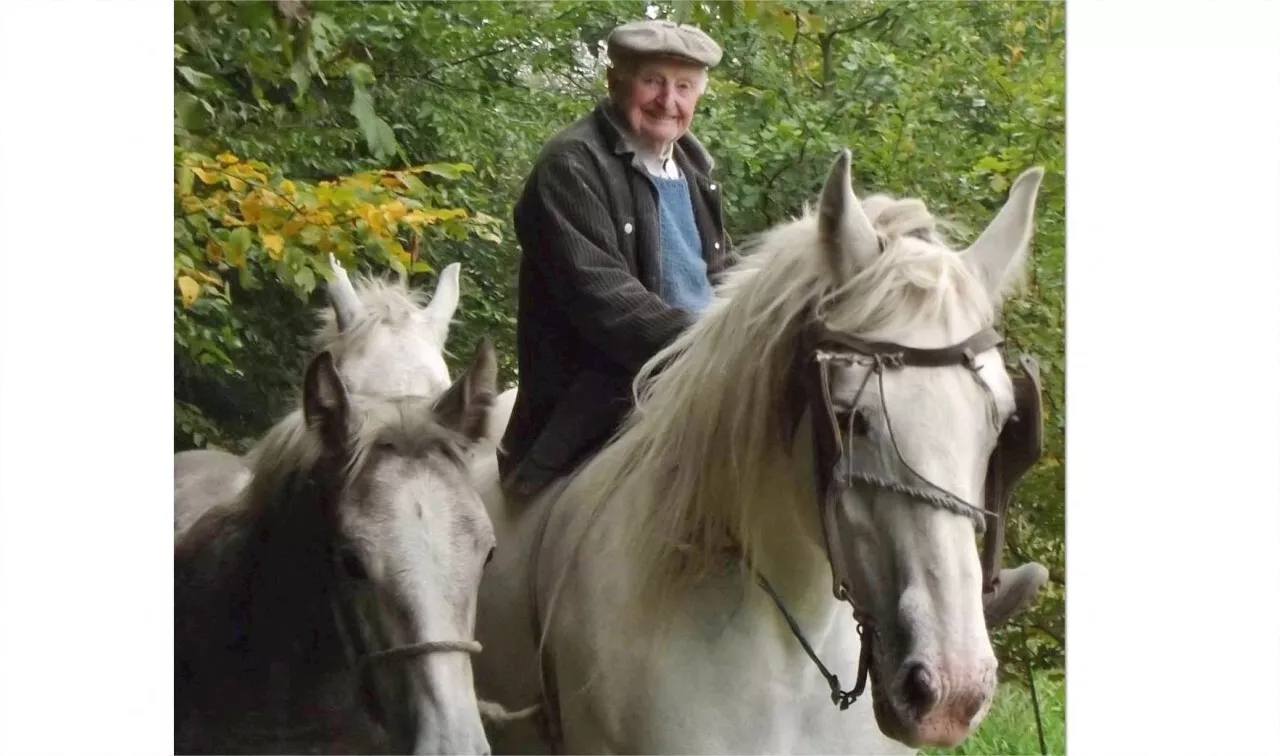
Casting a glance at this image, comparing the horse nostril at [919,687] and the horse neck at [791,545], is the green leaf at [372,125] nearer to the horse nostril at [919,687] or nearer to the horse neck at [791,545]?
the horse neck at [791,545]

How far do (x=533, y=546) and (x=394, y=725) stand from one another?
1.15 feet

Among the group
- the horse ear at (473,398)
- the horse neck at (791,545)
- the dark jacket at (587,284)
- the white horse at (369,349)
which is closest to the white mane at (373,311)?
the white horse at (369,349)

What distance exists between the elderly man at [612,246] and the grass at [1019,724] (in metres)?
0.18

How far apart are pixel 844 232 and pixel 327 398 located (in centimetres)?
70

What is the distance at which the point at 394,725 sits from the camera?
1.68 meters

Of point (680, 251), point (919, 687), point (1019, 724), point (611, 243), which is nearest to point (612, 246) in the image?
point (611, 243)

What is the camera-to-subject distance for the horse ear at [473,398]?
1.78 m

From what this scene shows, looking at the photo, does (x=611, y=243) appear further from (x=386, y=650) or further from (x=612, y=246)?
(x=386, y=650)

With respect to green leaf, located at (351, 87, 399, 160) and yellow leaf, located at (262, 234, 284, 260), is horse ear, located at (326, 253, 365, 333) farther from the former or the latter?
green leaf, located at (351, 87, 399, 160)

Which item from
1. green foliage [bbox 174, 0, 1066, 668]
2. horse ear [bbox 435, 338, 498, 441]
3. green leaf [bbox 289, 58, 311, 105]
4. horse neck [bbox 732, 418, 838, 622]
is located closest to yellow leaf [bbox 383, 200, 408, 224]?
green foliage [bbox 174, 0, 1066, 668]

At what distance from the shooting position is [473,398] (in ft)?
5.92
